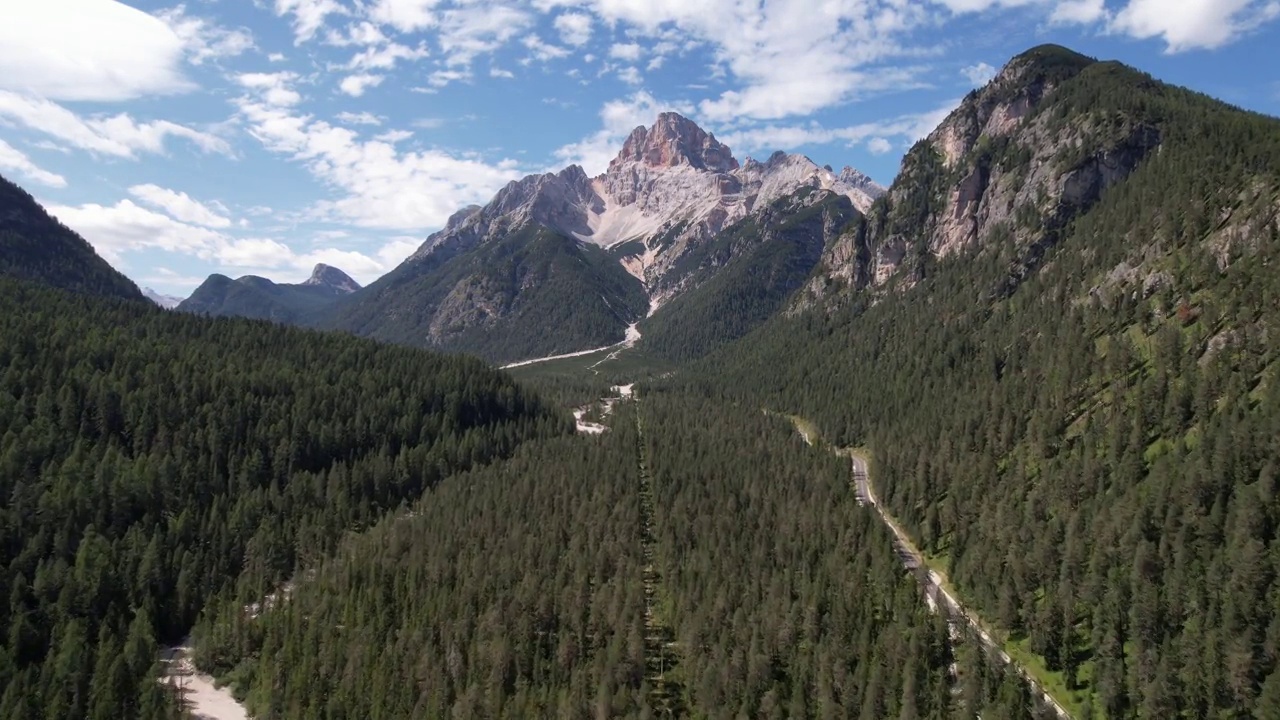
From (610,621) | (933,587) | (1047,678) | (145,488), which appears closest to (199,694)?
(610,621)

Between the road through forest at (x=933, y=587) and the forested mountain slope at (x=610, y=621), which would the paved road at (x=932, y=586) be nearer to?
the road through forest at (x=933, y=587)

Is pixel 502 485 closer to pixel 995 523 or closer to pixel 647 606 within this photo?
pixel 647 606

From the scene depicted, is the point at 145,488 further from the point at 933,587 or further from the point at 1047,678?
the point at 1047,678

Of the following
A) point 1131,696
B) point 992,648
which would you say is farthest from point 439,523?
point 1131,696

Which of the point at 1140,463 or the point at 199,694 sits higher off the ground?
the point at 1140,463

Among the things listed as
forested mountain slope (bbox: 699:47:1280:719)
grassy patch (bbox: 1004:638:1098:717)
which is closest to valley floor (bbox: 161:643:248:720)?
grassy patch (bbox: 1004:638:1098:717)

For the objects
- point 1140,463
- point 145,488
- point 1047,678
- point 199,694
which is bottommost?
point 199,694

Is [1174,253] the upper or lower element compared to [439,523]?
upper
